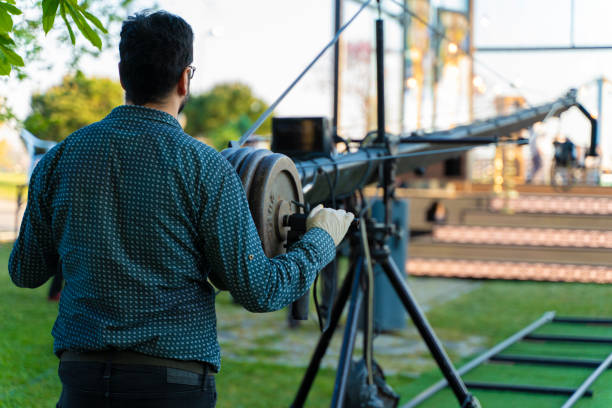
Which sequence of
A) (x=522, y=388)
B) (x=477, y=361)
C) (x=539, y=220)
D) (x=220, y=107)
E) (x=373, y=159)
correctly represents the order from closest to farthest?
(x=373, y=159) < (x=522, y=388) < (x=477, y=361) < (x=539, y=220) < (x=220, y=107)

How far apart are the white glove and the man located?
26cm

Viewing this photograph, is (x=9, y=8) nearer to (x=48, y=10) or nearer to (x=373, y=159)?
(x=48, y=10)

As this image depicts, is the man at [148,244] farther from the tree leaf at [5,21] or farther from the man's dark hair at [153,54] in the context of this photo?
the tree leaf at [5,21]

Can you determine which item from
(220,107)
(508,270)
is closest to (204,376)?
(508,270)

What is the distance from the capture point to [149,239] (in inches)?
68.4

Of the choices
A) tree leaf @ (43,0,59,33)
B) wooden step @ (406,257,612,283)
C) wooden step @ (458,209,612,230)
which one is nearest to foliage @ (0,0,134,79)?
tree leaf @ (43,0,59,33)

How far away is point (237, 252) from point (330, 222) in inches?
15.7

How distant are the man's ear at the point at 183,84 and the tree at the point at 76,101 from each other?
3103mm

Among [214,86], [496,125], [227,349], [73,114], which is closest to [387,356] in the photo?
[227,349]

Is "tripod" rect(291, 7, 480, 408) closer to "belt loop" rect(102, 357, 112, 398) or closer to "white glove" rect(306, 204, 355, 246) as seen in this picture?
"white glove" rect(306, 204, 355, 246)

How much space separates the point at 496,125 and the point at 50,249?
13.2ft

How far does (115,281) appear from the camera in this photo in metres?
1.75

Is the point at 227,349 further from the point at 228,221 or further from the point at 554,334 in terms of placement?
the point at 228,221

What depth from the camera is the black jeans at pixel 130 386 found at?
1.76 m
